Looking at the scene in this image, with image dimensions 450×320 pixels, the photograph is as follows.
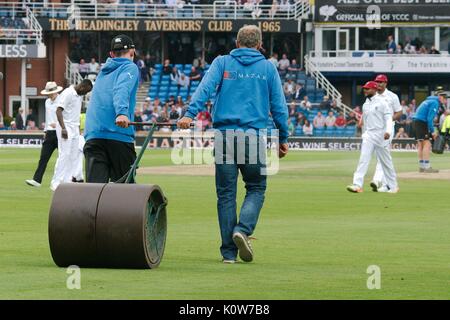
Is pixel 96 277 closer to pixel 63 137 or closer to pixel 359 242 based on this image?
pixel 359 242

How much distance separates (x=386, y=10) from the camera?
225ft

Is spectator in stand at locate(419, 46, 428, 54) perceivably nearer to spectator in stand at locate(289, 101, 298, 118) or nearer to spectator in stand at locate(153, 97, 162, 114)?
spectator in stand at locate(289, 101, 298, 118)

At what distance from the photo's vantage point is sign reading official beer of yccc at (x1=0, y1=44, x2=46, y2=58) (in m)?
63.5

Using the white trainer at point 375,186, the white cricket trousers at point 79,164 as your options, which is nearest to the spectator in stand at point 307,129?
the white trainer at point 375,186

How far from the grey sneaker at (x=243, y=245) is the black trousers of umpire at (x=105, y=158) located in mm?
1687

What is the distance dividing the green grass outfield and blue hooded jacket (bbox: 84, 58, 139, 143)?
1.30 metres

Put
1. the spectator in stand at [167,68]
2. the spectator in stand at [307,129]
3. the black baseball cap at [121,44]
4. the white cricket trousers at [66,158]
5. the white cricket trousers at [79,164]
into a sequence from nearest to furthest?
the black baseball cap at [121,44]
the white cricket trousers at [66,158]
the white cricket trousers at [79,164]
the spectator in stand at [307,129]
the spectator in stand at [167,68]

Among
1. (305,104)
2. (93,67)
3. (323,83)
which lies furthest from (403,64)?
(93,67)

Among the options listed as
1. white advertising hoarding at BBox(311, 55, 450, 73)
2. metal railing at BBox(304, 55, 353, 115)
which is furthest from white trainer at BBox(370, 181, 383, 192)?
white advertising hoarding at BBox(311, 55, 450, 73)

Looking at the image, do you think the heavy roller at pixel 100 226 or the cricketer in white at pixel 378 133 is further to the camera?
the cricketer in white at pixel 378 133

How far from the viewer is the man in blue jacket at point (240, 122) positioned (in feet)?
42.4

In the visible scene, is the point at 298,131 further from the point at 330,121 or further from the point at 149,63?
the point at 149,63

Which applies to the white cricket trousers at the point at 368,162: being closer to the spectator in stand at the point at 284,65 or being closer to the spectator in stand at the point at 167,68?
the spectator in stand at the point at 167,68

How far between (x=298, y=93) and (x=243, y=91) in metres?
50.0
